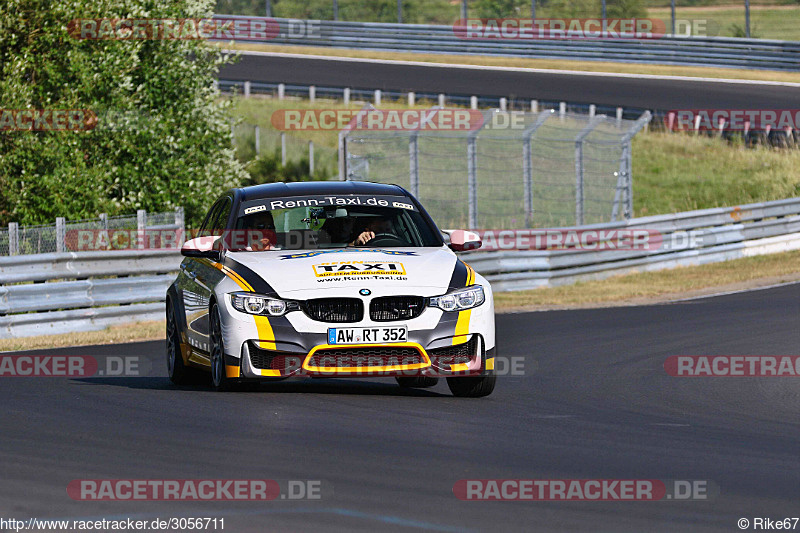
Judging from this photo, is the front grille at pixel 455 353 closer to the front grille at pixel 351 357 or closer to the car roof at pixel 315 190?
the front grille at pixel 351 357

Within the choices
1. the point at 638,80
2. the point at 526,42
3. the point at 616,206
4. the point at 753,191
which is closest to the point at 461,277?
the point at 616,206

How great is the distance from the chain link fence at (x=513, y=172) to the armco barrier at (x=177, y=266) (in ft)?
4.37

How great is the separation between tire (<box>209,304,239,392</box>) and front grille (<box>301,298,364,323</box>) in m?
0.71

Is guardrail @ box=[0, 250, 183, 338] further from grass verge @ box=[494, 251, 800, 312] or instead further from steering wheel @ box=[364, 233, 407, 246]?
steering wheel @ box=[364, 233, 407, 246]

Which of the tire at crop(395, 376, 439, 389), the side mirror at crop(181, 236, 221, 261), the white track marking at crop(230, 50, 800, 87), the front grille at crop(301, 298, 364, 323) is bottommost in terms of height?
the white track marking at crop(230, 50, 800, 87)

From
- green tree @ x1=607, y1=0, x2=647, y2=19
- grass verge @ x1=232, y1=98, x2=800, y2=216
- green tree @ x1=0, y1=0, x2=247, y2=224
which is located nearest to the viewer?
green tree @ x1=0, y1=0, x2=247, y2=224

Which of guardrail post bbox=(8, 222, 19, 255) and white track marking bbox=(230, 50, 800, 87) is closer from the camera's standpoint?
guardrail post bbox=(8, 222, 19, 255)

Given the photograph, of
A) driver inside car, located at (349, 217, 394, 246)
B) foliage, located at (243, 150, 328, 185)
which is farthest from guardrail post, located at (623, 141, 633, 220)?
driver inside car, located at (349, 217, 394, 246)

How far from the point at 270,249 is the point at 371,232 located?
2.55ft

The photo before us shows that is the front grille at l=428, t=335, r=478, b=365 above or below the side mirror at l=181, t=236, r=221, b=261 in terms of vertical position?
below

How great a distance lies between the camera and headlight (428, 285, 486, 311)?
9.70 m

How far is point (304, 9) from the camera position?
54.9 meters

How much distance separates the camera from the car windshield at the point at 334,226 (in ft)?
34.9

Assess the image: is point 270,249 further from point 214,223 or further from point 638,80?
point 638,80
